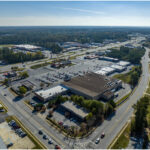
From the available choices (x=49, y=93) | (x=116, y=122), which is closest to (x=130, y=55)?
(x=49, y=93)

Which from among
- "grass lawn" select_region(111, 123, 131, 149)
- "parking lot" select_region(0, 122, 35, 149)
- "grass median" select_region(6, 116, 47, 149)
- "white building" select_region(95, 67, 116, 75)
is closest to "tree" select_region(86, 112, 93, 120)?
"grass lawn" select_region(111, 123, 131, 149)

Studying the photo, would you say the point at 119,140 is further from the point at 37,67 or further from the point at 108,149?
the point at 37,67

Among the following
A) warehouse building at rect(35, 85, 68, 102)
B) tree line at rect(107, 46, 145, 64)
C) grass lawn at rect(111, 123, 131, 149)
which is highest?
tree line at rect(107, 46, 145, 64)

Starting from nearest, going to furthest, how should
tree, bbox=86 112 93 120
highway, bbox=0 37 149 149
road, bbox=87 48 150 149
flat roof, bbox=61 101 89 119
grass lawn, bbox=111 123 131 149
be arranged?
grass lawn, bbox=111 123 131 149 < highway, bbox=0 37 149 149 < road, bbox=87 48 150 149 < tree, bbox=86 112 93 120 < flat roof, bbox=61 101 89 119

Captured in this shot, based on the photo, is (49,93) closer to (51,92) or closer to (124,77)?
(51,92)

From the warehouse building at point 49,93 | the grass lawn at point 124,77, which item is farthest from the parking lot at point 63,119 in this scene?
the grass lawn at point 124,77

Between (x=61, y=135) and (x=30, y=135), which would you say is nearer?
(x=30, y=135)

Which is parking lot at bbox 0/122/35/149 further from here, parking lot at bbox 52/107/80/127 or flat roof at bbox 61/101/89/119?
flat roof at bbox 61/101/89/119

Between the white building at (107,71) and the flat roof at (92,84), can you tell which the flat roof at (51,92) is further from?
the white building at (107,71)

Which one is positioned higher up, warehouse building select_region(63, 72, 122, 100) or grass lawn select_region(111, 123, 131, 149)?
warehouse building select_region(63, 72, 122, 100)
